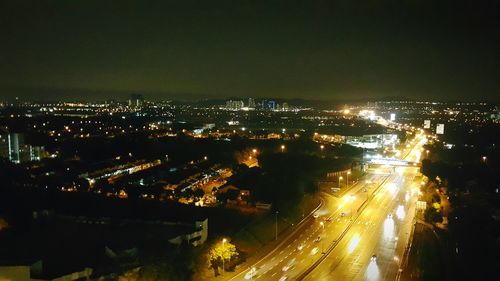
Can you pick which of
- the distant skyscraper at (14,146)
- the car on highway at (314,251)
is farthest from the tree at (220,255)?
the distant skyscraper at (14,146)

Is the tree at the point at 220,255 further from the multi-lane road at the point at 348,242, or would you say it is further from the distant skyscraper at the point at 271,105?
the distant skyscraper at the point at 271,105

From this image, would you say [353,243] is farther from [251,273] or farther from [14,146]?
[14,146]

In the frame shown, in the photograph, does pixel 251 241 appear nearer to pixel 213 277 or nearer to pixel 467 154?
pixel 213 277

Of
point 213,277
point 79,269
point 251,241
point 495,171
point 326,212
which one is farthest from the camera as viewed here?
point 495,171

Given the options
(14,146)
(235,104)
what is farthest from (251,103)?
(14,146)

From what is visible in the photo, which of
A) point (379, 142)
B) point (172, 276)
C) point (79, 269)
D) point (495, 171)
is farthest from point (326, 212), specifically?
point (379, 142)

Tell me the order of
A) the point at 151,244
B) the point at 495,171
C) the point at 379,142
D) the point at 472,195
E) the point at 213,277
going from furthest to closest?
the point at 379,142 < the point at 495,171 < the point at 472,195 < the point at 151,244 < the point at 213,277

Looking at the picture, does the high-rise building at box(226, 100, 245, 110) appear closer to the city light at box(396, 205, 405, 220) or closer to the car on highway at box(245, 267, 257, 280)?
the city light at box(396, 205, 405, 220)
